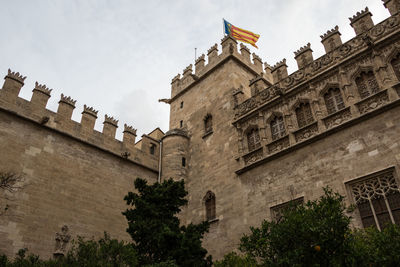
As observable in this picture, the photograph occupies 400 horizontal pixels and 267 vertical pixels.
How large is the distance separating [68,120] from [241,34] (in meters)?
10.6

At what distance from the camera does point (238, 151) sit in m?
14.4

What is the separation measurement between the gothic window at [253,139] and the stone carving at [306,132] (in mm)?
1926

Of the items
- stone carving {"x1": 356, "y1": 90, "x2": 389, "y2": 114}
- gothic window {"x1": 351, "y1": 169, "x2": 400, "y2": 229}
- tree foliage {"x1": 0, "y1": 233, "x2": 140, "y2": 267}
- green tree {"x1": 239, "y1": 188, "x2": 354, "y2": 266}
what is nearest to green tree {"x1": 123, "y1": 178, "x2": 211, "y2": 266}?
tree foliage {"x1": 0, "y1": 233, "x2": 140, "y2": 267}

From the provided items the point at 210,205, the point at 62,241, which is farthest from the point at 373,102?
the point at 62,241

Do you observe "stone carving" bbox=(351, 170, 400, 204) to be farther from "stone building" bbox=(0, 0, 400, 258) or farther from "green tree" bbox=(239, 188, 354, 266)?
"green tree" bbox=(239, 188, 354, 266)

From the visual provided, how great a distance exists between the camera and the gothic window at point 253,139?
46.2 ft

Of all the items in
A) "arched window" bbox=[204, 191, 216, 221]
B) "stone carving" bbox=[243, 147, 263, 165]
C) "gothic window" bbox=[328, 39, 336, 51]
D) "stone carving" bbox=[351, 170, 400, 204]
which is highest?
"gothic window" bbox=[328, 39, 336, 51]

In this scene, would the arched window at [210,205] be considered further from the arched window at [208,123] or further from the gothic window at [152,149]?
the gothic window at [152,149]

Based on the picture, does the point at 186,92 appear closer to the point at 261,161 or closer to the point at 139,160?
the point at 139,160

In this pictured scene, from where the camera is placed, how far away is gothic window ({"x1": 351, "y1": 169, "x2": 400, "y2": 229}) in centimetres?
932

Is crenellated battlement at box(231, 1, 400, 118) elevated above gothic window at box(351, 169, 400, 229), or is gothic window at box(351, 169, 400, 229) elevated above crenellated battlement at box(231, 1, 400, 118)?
crenellated battlement at box(231, 1, 400, 118)

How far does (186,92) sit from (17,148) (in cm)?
980

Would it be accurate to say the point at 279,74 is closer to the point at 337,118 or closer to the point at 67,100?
the point at 337,118

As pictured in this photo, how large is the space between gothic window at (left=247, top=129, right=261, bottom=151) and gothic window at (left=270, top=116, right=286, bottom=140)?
0.73 metres
